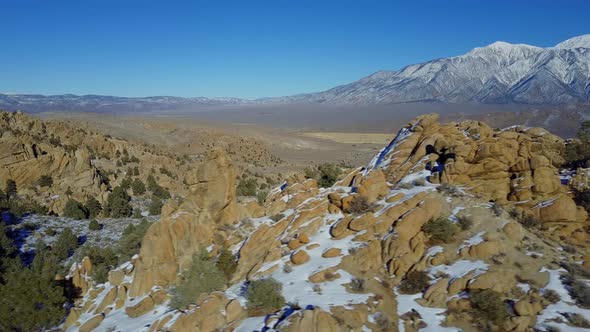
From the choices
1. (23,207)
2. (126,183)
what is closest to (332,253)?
(23,207)

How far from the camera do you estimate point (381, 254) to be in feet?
42.0

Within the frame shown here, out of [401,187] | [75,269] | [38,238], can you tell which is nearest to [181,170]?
[38,238]

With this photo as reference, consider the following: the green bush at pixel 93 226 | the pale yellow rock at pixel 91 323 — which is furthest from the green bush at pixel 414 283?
the green bush at pixel 93 226

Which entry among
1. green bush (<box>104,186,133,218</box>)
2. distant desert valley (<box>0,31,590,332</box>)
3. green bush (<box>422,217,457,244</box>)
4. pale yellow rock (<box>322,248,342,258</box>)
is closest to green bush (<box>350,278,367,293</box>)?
distant desert valley (<box>0,31,590,332</box>)

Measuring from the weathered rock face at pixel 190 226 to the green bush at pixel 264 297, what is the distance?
394 centimetres

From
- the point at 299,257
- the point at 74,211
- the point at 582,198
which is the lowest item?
the point at 74,211

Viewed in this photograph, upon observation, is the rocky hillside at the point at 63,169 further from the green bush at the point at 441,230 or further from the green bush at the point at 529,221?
the green bush at the point at 529,221

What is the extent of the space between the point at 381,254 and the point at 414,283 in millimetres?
1659

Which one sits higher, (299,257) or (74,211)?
(299,257)

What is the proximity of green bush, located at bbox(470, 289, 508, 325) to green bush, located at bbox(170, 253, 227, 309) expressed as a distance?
25.9 ft

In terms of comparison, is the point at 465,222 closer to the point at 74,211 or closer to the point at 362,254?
the point at 362,254

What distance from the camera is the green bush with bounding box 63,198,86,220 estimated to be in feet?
83.3

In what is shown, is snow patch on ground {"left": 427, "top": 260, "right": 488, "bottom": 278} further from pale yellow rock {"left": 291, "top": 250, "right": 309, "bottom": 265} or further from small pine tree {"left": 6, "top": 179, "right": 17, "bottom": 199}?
small pine tree {"left": 6, "top": 179, "right": 17, "bottom": 199}

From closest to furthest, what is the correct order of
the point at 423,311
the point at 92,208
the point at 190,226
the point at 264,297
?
the point at 423,311
the point at 264,297
the point at 190,226
the point at 92,208
